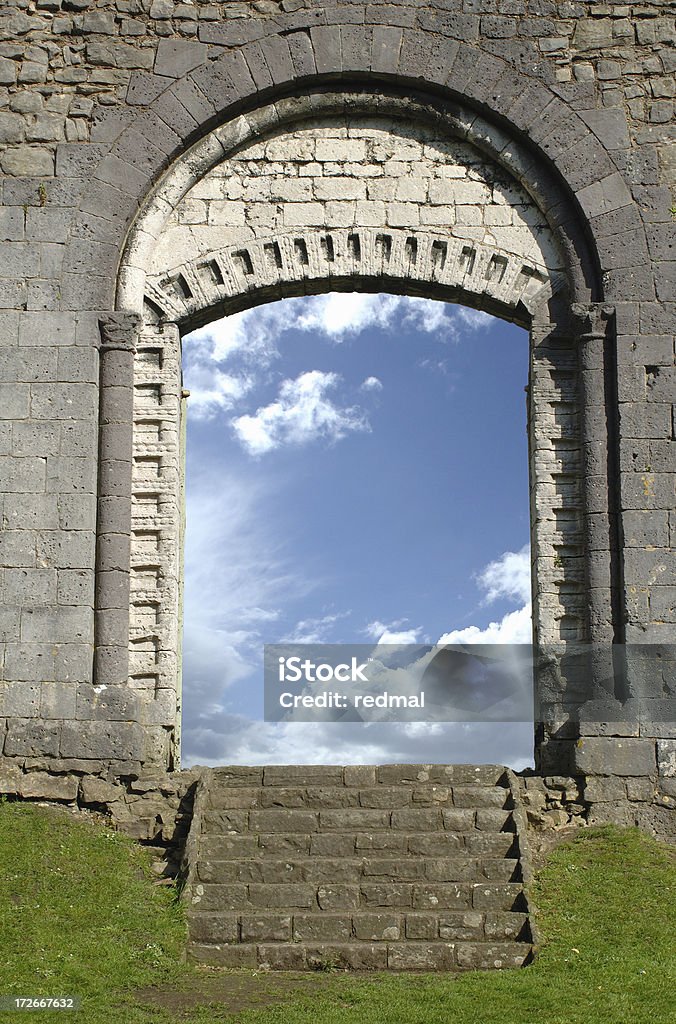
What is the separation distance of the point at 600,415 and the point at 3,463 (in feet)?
17.9

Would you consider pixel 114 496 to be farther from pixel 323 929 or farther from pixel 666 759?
pixel 666 759

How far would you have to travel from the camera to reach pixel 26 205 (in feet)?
41.6

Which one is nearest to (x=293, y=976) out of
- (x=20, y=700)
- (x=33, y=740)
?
(x=33, y=740)

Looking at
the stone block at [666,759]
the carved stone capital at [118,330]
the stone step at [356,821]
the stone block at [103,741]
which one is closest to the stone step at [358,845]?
the stone step at [356,821]

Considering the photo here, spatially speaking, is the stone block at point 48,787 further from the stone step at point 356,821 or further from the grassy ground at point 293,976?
the stone step at point 356,821

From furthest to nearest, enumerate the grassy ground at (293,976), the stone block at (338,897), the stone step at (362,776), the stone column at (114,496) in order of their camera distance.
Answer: the stone column at (114,496), the stone step at (362,776), the stone block at (338,897), the grassy ground at (293,976)

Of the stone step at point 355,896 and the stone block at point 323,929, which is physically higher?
the stone step at point 355,896

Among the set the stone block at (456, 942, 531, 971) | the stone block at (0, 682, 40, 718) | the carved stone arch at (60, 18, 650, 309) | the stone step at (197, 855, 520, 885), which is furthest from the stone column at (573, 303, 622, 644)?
the stone block at (0, 682, 40, 718)

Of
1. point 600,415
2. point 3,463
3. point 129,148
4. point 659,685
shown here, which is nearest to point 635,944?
point 659,685

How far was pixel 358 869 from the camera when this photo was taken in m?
10.1

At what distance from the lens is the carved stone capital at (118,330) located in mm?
12406

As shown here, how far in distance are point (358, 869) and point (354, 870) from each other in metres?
Answer: 0.03

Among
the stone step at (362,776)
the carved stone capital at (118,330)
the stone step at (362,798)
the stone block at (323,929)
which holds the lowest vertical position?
the stone block at (323,929)

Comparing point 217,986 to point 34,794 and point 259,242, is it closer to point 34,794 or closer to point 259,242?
point 34,794
